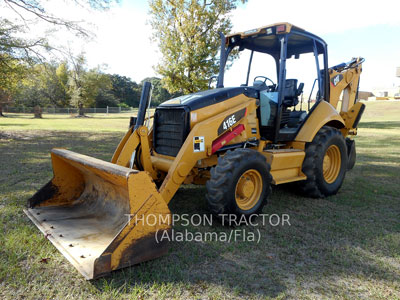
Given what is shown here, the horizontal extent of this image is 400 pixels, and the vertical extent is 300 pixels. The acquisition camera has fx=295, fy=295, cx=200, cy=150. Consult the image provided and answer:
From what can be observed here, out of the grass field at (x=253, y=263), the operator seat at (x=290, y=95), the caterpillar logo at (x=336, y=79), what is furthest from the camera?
the caterpillar logo at (x=336, y=79)

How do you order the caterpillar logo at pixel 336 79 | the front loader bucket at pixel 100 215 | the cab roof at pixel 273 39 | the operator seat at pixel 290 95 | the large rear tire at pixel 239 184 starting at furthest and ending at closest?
the caterpillar logo at pixel 336 79, the operator seat at pixel 290 95, the cab roof at pixel 273 39, the large rear tire at pixel 239 184, the front loader bucket at pixel 100 215

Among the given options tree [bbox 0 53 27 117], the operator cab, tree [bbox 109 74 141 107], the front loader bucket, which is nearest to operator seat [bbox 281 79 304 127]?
the operator cab

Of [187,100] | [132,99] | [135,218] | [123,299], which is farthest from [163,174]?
[132,99]

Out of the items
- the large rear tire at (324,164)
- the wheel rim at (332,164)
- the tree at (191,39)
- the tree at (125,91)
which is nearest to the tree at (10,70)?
the tree at (191,39)

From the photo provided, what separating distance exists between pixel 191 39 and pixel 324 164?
1478 cm

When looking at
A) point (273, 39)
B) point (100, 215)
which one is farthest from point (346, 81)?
point (100, 215)

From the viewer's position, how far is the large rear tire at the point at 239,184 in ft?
12.0

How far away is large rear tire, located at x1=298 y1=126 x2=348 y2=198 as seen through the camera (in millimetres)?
5125

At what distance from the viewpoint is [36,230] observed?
3646 millimetres

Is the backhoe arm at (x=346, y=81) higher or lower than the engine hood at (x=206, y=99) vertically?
higher

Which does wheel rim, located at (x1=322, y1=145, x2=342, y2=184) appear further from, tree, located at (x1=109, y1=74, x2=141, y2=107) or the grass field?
tree, located at (x1=109, y1=74, x2=141, y2=107)

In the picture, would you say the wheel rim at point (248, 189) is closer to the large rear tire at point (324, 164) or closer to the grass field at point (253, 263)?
the grass field at point (253, 263)

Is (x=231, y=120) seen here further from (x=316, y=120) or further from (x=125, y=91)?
(x=125, y=91)

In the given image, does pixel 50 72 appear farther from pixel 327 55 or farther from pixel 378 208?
pixel 378 208
